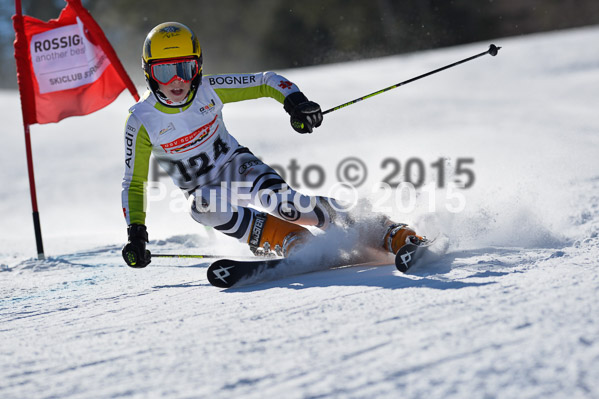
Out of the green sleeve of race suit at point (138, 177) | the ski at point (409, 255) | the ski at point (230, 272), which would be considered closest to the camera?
the ski at point (409, 255)

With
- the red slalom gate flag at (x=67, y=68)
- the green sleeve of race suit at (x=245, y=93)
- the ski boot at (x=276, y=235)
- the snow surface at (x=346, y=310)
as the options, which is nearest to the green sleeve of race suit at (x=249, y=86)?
the green sleeve of race suit at (x=245, y=93)

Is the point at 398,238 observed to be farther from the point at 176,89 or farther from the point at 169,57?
the point at 169,57

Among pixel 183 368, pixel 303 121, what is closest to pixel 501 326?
pixel 183 368

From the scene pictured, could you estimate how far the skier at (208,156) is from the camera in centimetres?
343

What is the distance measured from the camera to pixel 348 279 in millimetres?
2916

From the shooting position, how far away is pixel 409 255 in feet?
9.56

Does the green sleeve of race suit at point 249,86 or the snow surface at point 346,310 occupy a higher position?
the green sleeve of race suit at point 249,86

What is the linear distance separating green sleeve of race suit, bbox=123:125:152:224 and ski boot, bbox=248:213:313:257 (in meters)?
0.62

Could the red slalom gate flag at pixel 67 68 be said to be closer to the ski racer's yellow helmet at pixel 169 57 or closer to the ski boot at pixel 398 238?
the ski racer's yellow helmet at pixel 169 57

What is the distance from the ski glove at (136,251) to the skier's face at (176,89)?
2.38 ft

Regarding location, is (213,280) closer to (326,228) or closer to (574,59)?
(326,228)

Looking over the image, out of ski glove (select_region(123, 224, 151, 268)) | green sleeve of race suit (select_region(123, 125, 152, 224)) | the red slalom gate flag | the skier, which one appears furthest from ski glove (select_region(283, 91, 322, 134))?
the red slalom gate flag

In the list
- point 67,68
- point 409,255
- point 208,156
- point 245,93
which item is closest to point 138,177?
point 208,156

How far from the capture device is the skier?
3426 millimetres
